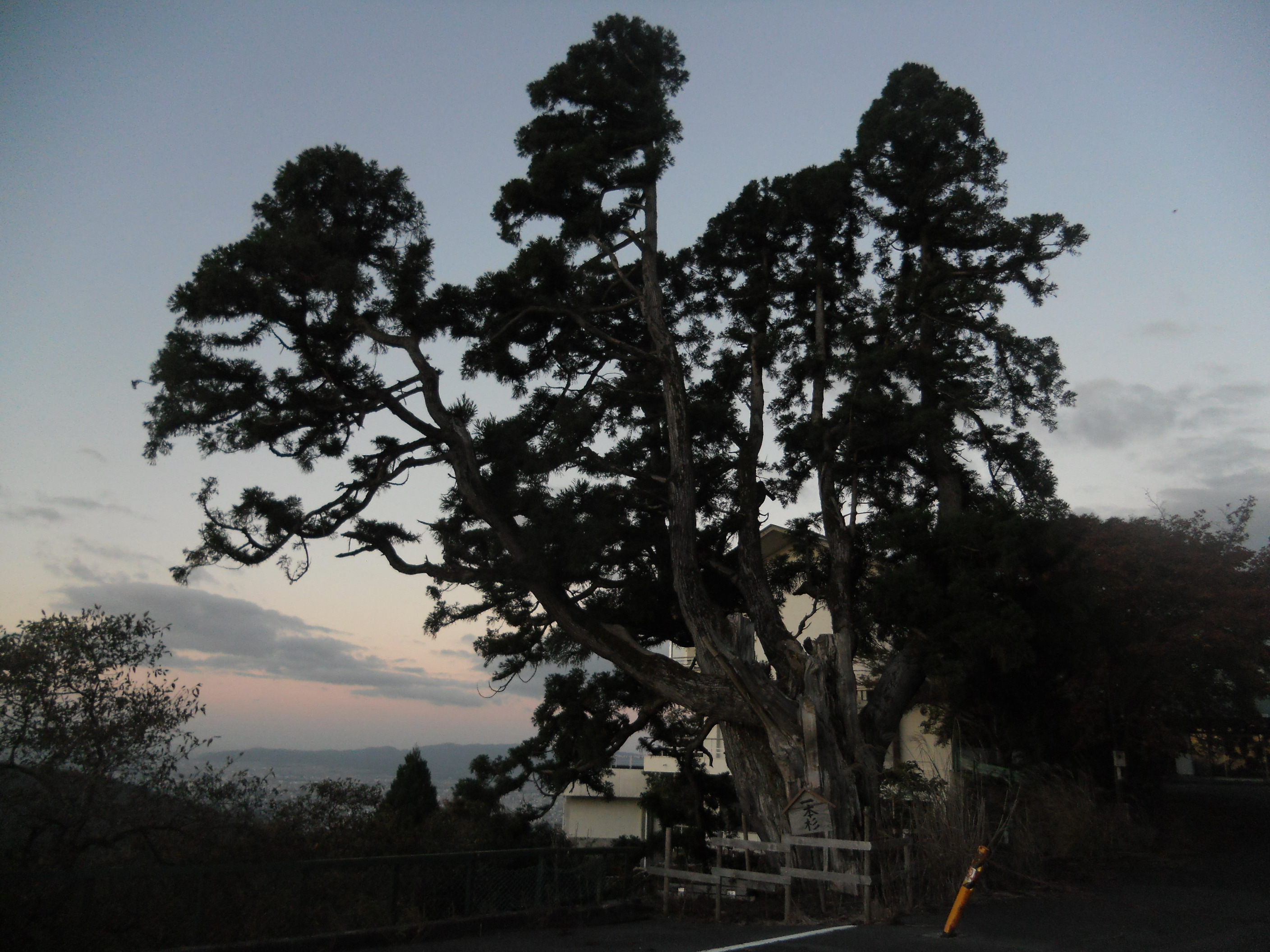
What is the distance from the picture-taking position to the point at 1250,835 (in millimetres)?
19609

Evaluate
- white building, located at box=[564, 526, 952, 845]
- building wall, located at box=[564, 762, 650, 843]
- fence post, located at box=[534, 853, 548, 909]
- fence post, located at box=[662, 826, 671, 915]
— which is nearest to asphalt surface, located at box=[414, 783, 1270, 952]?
fence post, located at box=[662, 826, 671, 915]

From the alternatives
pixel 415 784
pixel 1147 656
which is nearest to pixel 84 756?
pixel 415 784

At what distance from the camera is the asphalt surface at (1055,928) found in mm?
8578

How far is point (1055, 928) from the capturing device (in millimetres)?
9430

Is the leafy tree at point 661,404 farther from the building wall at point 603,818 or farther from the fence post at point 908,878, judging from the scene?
the building wall at point 603,818

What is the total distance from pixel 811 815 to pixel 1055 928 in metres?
3.12

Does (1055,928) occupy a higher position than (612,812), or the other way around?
(1055,928)

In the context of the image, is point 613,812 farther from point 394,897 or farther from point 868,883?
point 394,897

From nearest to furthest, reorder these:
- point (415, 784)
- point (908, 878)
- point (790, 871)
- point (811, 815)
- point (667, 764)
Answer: point (790, 871)
point (908, 878)
point (811, 815)
point (415, 784)
point (667, 764)

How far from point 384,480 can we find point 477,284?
11.1 ft

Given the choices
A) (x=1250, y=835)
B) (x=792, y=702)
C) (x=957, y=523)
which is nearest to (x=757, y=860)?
(x=792, y=702)

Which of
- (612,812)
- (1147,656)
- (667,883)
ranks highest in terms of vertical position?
(1147,656)

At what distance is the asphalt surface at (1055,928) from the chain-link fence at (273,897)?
549 millimetres

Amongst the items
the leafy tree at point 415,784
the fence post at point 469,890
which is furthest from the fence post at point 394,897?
the leafy tree at point 415,784
